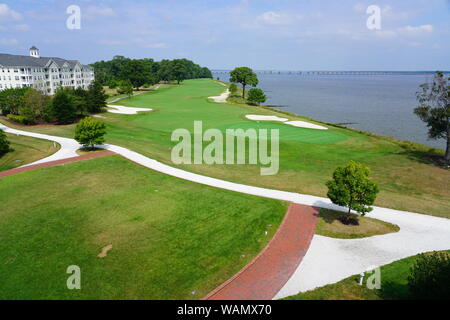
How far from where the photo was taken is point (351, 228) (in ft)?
63.1

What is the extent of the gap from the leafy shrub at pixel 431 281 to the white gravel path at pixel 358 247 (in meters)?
3.28

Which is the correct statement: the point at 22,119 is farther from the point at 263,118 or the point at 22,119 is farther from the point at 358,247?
the point at 358,247

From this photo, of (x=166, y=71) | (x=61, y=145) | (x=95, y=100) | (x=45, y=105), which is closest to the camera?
(x=61, y=145)

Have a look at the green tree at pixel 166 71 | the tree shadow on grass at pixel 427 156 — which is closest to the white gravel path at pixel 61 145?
the tree shadow on grass at pixel 427 156

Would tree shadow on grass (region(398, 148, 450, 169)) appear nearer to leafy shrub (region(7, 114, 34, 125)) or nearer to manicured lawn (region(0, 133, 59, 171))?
manicured lawn (region(0, 133, 59, 171))

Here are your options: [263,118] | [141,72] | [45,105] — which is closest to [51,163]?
Result: [45,105]

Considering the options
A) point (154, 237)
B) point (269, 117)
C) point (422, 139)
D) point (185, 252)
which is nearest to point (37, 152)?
point (154, 237)

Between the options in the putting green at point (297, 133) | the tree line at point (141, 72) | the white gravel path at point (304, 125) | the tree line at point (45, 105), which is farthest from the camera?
the tree line at point (141, 72)

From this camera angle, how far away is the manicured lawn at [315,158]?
993 inches

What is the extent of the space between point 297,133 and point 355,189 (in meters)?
29.3

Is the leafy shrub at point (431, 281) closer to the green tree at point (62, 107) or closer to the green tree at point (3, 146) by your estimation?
the green tree at point (3, 146)

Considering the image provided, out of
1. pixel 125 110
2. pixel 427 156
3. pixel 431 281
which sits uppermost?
pixel 125 110

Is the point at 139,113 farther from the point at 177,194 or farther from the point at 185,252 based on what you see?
the point at 185,252

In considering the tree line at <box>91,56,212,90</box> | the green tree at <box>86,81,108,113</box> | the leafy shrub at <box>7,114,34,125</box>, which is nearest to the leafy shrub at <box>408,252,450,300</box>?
the leafy shrub at <box>7,114,34,125</box>
